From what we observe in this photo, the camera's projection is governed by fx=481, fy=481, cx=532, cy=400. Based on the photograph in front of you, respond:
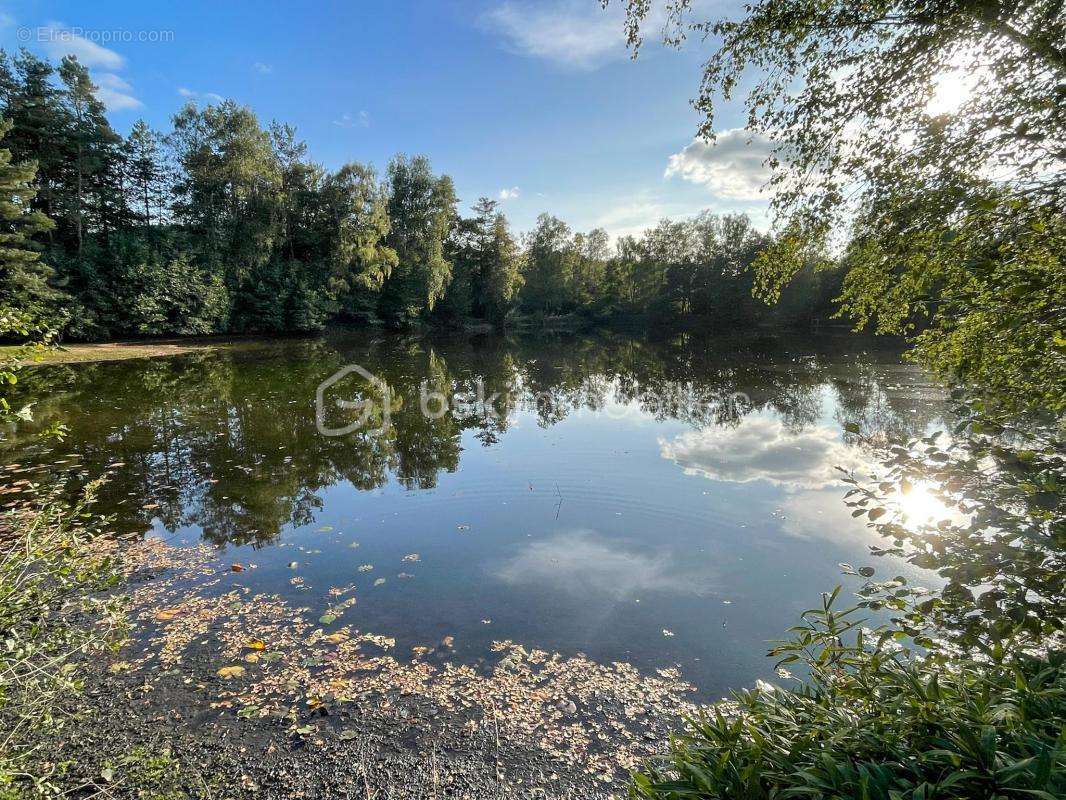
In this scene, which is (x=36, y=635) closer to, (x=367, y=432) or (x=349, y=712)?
(x=349, y=712)

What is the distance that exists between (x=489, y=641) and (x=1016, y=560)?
190 inches

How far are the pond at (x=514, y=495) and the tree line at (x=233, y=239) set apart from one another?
8.06 meters

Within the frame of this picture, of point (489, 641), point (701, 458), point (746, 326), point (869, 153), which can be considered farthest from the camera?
point (746, 326)

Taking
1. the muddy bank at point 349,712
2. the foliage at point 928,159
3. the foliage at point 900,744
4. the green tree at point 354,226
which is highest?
the green tree at point 354,226

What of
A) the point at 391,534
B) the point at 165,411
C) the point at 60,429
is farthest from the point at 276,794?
the point at 165,411

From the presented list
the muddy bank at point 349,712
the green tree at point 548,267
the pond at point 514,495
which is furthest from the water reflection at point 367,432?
the green tree at point 548,267

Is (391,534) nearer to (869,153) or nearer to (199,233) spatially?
(869,153)

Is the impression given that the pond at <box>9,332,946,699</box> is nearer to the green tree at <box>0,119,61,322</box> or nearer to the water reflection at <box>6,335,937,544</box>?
the water reflection at <box>6,335,937,544</box>

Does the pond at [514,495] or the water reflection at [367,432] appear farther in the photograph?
the water reflection at [367,432]

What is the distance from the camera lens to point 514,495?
Result: 10.3 m

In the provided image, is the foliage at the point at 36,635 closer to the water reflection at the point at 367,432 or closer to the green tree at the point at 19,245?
the water reflection at the point at 367,432

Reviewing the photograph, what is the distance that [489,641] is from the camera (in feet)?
18.5

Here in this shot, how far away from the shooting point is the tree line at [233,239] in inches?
1260

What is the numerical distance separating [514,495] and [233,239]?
142 ft
